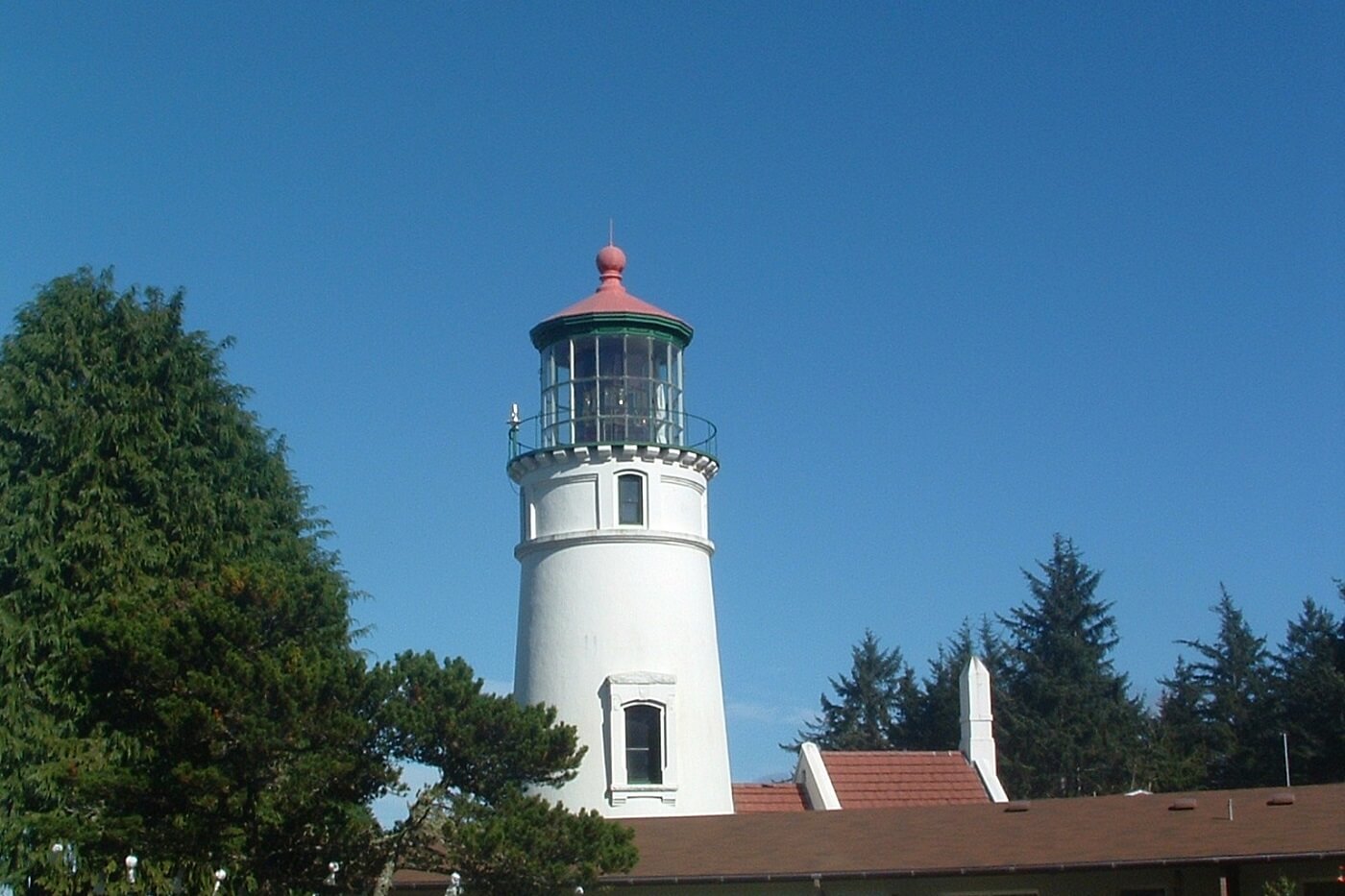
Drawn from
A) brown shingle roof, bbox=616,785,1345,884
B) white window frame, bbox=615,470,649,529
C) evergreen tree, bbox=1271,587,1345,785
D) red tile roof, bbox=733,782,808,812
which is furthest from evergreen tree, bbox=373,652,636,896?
evergreen tree, bbox=1271,587,1345,785

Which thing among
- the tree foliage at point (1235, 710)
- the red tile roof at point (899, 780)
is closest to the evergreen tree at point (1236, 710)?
the tree foliage at point (1235, 710)

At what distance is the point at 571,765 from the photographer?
22.0 m

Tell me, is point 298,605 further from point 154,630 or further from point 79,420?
point 79,420

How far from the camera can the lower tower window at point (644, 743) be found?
93.7ft

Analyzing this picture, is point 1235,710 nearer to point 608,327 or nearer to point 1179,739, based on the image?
point 1179,739

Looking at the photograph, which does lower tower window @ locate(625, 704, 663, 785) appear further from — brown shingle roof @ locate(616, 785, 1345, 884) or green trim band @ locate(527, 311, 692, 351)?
green trim band @ locate(527, 311, 692, 351)

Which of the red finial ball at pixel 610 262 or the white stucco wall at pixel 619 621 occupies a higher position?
the red finial ball at pixel 610 262

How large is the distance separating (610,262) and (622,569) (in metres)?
5.54

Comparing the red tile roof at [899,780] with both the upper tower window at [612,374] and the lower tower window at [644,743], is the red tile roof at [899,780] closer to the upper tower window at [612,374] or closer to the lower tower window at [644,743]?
the lower tower window at [644,743]

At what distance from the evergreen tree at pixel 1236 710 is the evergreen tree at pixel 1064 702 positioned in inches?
101

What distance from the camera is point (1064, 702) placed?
2317 inches

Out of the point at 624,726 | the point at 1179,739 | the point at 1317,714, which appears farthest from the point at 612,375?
the point at 1179,739

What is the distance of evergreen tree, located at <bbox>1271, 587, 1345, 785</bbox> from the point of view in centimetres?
4622

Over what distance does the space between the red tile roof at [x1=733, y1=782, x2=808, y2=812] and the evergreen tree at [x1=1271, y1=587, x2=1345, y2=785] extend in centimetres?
2017
